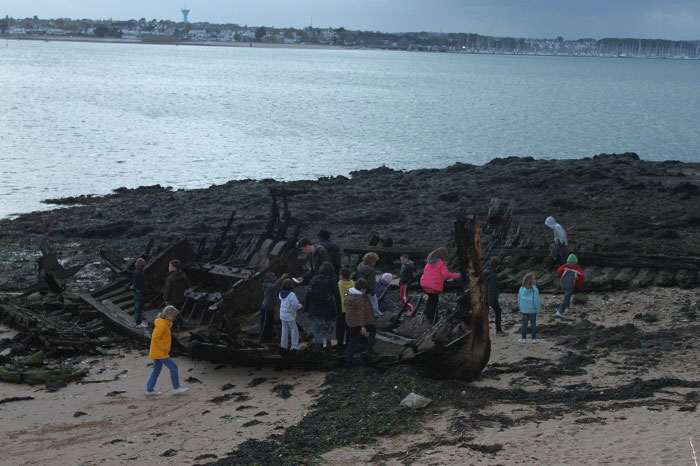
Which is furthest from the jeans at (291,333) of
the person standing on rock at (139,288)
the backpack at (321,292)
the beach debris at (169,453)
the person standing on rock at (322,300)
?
the person standing on rock at (139,288)

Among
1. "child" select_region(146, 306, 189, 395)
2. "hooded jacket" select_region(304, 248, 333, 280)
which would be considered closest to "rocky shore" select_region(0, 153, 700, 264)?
"hooded jacket" select_region(304, 248, 333, 280)

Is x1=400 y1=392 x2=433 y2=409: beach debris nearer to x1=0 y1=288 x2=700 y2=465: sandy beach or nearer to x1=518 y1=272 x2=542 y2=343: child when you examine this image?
x1=0 y1=288 x2=700 y2=465: sandy beach

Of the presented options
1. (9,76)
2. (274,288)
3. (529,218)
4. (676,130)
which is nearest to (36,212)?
(529,218)

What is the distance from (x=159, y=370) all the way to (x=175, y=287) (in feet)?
9.25

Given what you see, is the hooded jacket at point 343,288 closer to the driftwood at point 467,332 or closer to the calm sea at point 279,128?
the driftwood at point 467,332

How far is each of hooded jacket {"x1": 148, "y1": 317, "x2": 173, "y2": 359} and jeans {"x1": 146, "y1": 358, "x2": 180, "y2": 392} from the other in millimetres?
199

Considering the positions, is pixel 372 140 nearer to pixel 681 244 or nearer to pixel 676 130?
pixel 676 130

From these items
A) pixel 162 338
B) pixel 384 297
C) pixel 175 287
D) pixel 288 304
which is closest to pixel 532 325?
pixel 384 297

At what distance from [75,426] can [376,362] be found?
4291 mm

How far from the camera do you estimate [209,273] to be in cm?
1641

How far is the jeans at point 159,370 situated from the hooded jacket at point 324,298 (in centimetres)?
215

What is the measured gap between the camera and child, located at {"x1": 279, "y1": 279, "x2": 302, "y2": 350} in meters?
12.6

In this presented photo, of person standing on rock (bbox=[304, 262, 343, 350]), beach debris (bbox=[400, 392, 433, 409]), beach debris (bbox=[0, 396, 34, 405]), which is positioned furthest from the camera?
beach debris (bbox=[0, 396, 34, 405])

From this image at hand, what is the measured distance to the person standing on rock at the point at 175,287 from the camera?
1452cm
